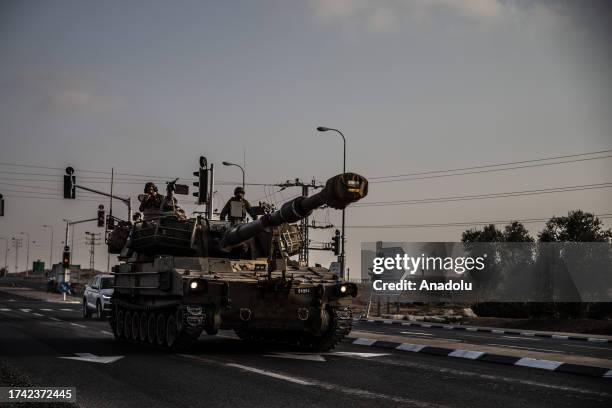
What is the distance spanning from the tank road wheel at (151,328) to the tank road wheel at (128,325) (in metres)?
1.37

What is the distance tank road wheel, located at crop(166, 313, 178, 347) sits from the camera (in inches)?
600

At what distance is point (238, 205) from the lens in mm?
17438

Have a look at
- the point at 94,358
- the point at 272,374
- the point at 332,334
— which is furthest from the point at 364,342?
the point at 272,374

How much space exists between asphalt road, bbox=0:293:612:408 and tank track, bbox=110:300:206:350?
1.36 ft

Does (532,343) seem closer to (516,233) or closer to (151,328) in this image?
(151,328)

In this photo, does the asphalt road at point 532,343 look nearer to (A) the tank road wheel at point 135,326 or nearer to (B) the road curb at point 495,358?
(B) the road curb at point 495,358

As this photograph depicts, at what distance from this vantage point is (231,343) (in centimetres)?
1773

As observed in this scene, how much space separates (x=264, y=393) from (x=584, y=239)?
47718 millimetres

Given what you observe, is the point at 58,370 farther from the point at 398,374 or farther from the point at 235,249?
the point at 235,249

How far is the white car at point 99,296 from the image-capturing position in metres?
28.4

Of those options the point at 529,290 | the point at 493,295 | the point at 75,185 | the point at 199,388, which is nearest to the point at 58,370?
the point at 199,388

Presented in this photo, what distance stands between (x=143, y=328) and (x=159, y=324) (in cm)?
123

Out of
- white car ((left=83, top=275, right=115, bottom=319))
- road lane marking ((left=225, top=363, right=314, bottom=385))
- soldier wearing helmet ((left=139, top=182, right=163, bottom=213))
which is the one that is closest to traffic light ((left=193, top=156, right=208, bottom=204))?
white car ((left=83, top=275, right=115, bottom=319))

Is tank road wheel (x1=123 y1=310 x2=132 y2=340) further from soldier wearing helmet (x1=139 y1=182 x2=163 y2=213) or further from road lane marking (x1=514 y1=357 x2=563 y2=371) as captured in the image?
road lane marking (x1=514 y1=357 x2=563 y2=371)
